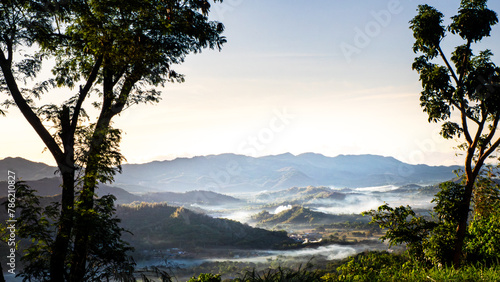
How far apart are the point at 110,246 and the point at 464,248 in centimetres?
1332

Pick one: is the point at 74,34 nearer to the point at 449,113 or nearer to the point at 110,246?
the point at 110,246

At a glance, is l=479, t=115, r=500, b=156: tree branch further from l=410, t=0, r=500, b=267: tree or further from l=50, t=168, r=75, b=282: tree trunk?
l=50, t=168, r=75, b=282: tree trunk

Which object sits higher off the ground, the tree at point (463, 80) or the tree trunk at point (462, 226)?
the tree at point (463, 80)

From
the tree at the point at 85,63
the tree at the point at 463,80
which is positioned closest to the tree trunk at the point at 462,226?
the tree at the point at 463,80

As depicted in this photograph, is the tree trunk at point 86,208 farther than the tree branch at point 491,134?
No

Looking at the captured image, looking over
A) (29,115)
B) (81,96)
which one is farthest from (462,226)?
(29,115)

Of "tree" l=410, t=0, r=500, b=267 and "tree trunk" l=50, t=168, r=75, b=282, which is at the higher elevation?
"tree" l=410, t=0, r=500, b=267

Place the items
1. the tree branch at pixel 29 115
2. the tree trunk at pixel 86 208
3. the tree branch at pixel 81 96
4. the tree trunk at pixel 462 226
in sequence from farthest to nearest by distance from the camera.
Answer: the tree trunk at pixel 462 226 < the tree branch at pixel 81 96 < the tree branch at pixel 29 115 < the tree trunk at pixel 86 208

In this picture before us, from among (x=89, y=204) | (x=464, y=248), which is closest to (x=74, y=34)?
(x=89, y=204)

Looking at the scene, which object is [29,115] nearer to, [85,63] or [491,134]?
[85,63]

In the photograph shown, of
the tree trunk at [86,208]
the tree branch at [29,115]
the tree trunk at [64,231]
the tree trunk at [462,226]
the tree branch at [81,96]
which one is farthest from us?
the tree trunk at [462,226]

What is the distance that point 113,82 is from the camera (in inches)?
489

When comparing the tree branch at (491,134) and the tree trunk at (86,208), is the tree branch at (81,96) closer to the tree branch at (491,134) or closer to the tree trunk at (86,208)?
the tree trunk at (86,208)

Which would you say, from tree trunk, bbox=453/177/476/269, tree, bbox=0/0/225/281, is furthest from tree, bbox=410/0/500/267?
tree, bbox=0/0/225/281
